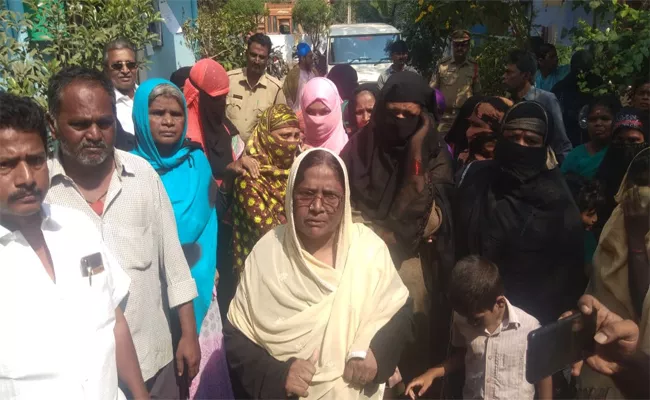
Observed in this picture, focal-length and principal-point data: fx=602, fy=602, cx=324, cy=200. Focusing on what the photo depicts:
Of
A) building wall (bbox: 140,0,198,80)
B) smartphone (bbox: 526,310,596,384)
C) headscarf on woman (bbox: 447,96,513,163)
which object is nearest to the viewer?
smartphone (bbox: 526,310,596,384)

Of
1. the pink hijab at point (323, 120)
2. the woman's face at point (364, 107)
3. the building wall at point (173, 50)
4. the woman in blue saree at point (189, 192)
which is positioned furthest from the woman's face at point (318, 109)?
the building wall at point (173, 50)

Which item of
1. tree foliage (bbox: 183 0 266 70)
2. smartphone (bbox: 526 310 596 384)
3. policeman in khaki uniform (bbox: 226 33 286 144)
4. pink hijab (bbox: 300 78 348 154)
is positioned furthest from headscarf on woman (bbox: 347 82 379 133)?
tree foliage (bbox: 183 0 266 70)

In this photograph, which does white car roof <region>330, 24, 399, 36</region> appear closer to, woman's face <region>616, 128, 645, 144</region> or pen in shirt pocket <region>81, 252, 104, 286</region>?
woman's face <region>616, 128, 645, 144</region>

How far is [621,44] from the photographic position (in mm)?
4391

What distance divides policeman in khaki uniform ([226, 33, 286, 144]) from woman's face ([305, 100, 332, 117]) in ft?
5.39

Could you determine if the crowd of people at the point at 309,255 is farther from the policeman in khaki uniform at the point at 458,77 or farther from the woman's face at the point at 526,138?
the policeman in khaki uniform at the point at 458,77

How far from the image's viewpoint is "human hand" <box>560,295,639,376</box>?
69.3 inches

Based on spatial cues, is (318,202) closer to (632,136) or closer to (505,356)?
(505,356)

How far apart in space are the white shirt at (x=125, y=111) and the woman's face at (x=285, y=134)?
4.07 ft

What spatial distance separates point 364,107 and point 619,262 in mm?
2353

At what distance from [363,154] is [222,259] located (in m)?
1.13

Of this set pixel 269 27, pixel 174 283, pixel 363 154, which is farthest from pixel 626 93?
pixel 269 27

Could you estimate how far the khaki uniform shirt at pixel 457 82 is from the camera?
6645mm

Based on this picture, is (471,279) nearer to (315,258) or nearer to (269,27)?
(315,258)
